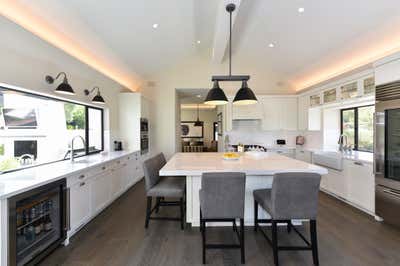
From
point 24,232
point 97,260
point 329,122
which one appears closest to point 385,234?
point 329,122

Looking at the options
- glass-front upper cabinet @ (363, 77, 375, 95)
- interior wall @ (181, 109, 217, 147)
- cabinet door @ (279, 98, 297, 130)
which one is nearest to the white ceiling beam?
cabinet door @ (279, 98, 297, 130)

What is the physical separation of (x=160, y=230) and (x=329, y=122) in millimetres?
4441

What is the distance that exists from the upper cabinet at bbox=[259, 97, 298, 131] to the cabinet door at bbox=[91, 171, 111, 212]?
14.2ft

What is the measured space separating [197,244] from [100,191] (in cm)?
184

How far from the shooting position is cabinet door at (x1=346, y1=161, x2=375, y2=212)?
10.8 ft

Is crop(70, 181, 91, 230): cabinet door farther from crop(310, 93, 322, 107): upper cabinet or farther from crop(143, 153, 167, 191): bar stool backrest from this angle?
crop(310, 93, 322, 107): upper cabinet

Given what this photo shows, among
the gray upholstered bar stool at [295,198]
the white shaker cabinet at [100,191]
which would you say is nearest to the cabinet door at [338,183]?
the gray upholstered bar stool at [295,198]

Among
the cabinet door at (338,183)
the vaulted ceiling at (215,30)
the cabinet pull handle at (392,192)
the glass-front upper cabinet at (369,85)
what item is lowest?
the cabinet door at (338,183)

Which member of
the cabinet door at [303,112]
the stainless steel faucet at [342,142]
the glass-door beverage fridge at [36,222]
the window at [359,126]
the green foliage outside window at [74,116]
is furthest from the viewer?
the cabinet door at [303,112]

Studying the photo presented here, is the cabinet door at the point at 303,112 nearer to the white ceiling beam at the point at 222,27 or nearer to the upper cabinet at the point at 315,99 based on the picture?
the upper cabinet at the point at 315,99

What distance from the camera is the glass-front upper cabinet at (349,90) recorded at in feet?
12.2

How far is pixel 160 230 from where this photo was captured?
9.41 ft

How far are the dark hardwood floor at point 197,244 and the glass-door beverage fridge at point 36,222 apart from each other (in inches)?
7.7

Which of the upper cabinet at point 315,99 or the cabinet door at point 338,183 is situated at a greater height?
the upper cabinet at point 315,99
